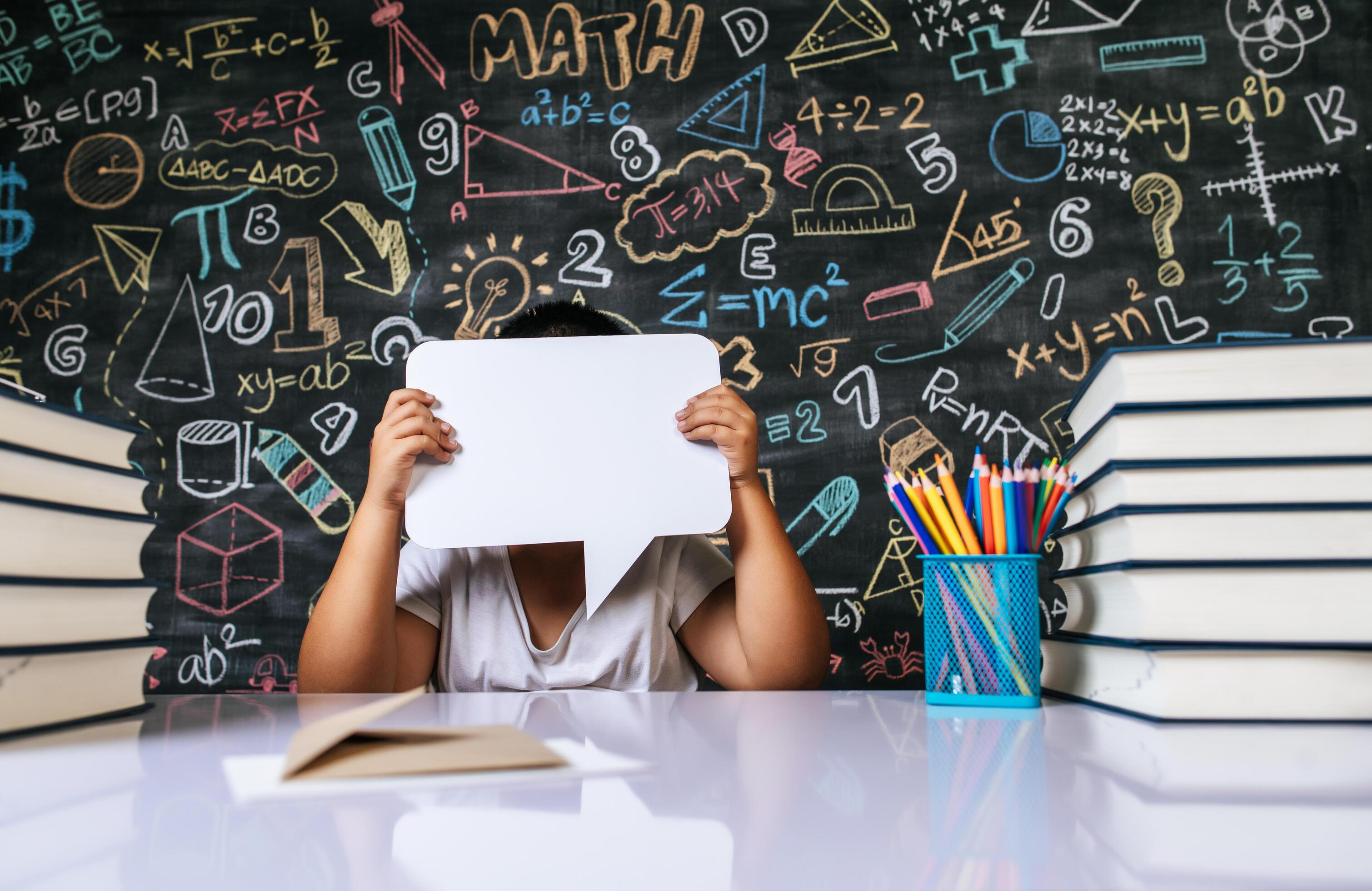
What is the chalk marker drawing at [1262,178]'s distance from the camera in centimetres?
172

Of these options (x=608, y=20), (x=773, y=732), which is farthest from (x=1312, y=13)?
(x=773, y=732)

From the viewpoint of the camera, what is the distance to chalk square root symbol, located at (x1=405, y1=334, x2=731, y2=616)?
2.72 ft

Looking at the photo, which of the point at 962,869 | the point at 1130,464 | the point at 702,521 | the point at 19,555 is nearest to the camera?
the point at 962,869

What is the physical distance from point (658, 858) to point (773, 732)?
0.28m

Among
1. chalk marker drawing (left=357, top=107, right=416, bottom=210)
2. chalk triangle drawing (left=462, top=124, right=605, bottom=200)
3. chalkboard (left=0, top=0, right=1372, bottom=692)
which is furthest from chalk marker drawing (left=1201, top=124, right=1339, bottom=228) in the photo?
chalk marker drawing (left=357, top=107, right=416, bottom=210)

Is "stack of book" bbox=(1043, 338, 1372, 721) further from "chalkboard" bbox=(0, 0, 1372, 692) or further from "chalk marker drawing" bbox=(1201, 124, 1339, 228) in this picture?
"chalk marker drawing" bbox=(1201, 124, 1339, 228)

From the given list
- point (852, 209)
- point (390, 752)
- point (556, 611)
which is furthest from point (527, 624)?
point (852, 209)

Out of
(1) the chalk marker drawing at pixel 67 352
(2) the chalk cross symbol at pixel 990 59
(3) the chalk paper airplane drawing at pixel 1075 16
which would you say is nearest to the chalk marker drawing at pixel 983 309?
(2) the chalk cross symbol at pixel 990 59

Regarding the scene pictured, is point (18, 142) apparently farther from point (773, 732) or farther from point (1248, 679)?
point (1248, 679)

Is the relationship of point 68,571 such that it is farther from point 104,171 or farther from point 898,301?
point 104,171

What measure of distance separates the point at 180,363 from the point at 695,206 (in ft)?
3.68

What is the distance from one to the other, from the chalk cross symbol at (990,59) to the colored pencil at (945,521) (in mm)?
1327

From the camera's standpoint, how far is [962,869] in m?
0.30

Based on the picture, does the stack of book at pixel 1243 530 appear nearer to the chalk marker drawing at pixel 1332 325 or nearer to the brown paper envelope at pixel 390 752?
the brown paper envelope at pixel 390 752
